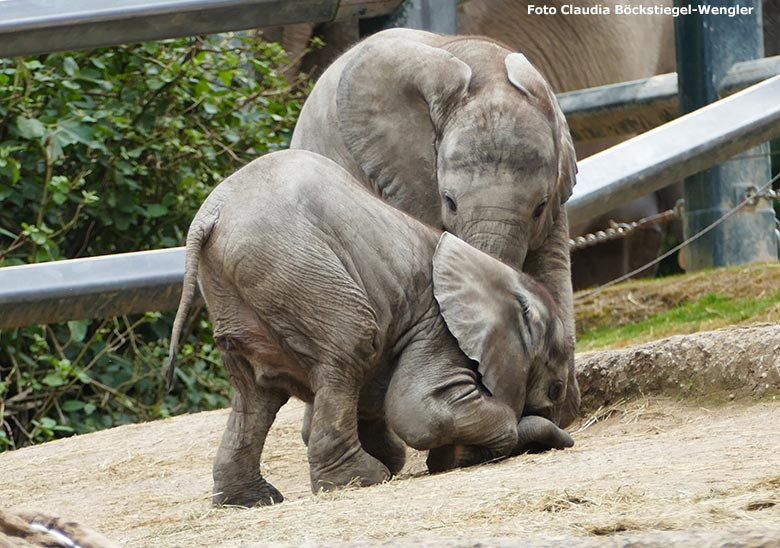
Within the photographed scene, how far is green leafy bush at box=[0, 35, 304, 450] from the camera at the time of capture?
7.61m

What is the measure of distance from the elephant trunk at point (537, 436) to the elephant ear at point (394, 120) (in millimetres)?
728

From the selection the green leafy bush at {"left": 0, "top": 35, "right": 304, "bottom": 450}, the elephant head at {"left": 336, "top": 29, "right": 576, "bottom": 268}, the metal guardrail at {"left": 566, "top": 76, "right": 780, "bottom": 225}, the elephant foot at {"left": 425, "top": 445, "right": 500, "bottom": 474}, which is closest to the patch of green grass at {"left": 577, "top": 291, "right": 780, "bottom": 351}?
the metal guardrail at {"left": 566, "top": 76, "right": 780, "bottom": 225}

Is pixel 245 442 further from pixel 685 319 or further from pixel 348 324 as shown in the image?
pixel 685 319

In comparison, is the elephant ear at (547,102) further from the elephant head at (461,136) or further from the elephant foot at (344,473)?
the elephant foot at (344,473)

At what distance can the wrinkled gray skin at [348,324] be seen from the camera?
417cm

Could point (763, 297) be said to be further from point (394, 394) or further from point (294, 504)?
point (294, 504)

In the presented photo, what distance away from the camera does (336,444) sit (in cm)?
421

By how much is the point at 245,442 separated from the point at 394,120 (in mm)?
1097

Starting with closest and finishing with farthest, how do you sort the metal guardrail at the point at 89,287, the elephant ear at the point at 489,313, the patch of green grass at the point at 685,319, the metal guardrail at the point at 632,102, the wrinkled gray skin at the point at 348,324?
the wrinkled gray skin at the point at 348,324, the elephant ear at the point at 489,313, the metal guardrail at the point at 89,287, the patch of green grass at the point at 685,319, the metal guardrail at the point at 632,102

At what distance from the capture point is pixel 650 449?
400 centimetres

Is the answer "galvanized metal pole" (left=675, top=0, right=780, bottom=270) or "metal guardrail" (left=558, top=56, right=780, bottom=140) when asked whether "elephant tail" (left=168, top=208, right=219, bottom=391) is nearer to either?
"metal guardrail" (left=558, top=56, right=780, bottom=140)

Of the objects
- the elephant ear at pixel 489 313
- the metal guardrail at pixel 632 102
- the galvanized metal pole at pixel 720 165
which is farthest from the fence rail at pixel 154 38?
the galvanized metal pole at pixel 720 165

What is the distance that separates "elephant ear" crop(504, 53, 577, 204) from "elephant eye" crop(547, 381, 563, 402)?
1.90ft

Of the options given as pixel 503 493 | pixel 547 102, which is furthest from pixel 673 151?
pixel 503 493
